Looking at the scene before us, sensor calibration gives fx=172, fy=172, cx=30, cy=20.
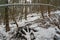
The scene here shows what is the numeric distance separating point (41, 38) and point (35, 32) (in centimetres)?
40

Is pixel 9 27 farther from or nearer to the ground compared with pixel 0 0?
nearer to the ground

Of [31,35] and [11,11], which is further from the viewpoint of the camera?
[11,11]

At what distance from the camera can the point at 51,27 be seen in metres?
6.11

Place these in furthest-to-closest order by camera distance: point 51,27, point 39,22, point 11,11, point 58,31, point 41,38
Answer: point 11,11 < point 39,22 < point 51,27 < point 58,31 < point 41,38

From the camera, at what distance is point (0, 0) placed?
9.95 meters

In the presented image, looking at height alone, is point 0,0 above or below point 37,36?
above

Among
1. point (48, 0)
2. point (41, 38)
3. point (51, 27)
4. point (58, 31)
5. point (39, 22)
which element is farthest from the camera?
point (48, 0)

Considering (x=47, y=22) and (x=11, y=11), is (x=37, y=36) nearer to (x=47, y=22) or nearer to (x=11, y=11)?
(x=47, y=22)

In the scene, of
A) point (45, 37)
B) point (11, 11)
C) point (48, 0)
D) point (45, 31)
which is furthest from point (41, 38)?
point (48, 0)

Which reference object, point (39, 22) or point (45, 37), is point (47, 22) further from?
point (45, 37)

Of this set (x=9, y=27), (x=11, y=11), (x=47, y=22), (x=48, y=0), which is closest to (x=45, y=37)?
(x=47, y=22)

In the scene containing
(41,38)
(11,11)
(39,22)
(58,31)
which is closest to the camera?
(41,38)

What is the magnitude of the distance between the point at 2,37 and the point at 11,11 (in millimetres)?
4200

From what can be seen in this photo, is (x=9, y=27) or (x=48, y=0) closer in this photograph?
(x=9, y=27)
